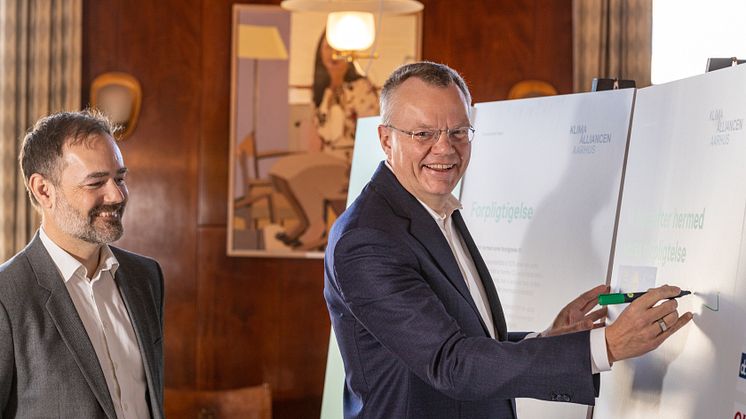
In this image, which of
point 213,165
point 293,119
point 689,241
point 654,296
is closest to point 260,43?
point 293,119

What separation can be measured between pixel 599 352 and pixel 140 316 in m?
1.41

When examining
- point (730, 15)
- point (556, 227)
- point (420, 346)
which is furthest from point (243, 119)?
point (420, 346)

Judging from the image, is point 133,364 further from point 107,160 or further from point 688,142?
point 688,142

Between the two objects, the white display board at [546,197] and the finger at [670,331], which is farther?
the white display board at [546,197]

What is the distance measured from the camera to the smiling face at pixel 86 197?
8.92 ft

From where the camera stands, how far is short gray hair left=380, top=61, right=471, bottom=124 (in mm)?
2461

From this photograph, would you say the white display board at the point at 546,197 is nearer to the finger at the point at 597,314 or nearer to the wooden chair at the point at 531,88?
the finger at the point at 597,314

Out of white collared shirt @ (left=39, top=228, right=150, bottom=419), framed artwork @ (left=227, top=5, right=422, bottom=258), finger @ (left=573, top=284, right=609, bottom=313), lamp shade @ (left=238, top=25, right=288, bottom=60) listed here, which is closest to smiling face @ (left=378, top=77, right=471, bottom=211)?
finger @ (left=573, top=284, right=609, bottom=313)

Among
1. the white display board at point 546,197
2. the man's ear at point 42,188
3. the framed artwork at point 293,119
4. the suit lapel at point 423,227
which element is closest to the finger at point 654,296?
the suit lapel at point 423,227

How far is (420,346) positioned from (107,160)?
1134 mm

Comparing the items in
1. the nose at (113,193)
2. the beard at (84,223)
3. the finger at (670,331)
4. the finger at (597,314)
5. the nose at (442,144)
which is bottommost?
the finger at (597,314)

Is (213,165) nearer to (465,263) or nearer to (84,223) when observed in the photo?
(84,223)

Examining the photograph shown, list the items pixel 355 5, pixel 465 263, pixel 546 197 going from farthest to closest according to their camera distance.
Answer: pixel 355 5
pixel 546 197
pixel 465 263

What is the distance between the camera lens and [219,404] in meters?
4.84
